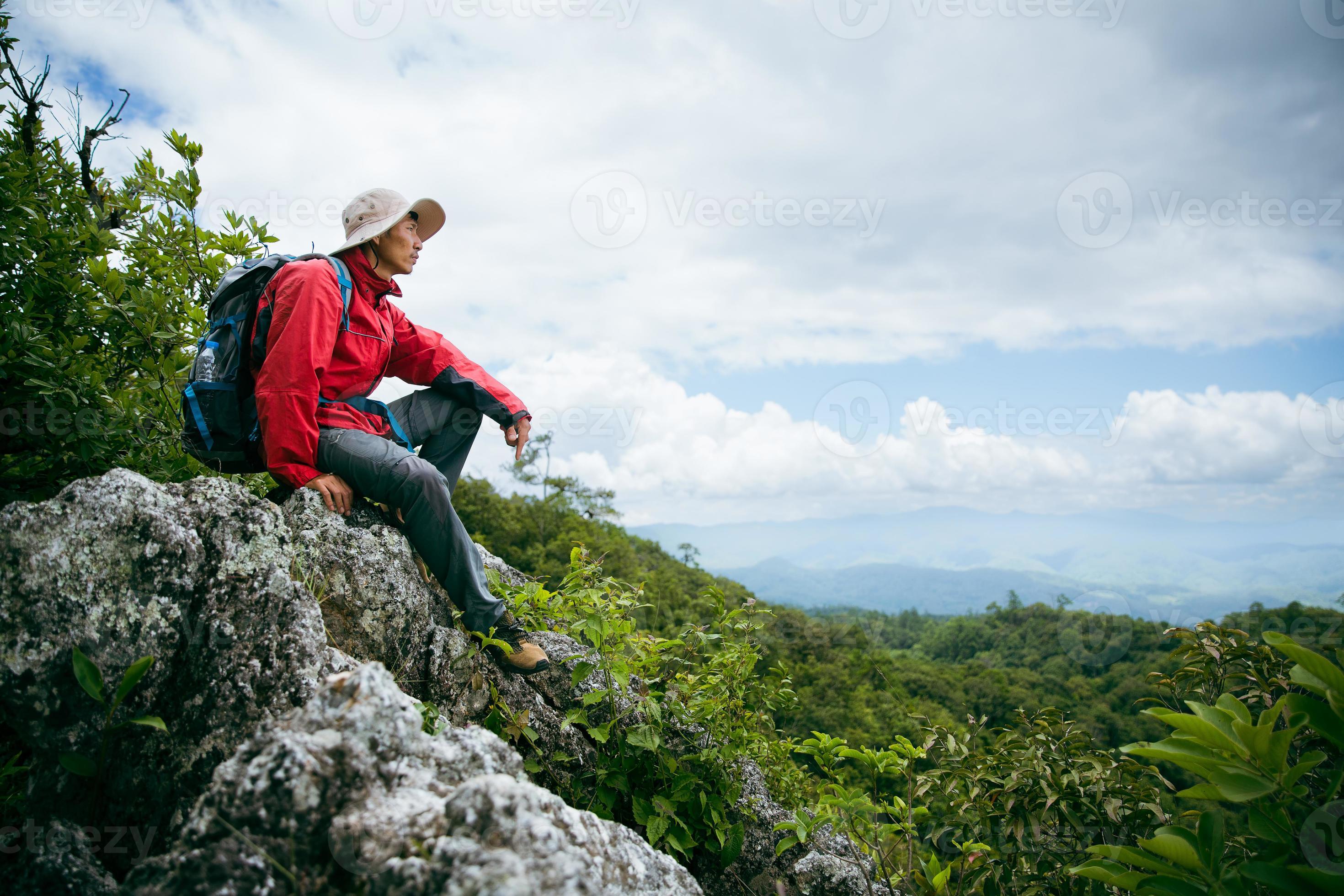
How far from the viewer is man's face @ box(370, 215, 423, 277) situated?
14.5 feet

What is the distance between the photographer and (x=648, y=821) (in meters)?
3.61

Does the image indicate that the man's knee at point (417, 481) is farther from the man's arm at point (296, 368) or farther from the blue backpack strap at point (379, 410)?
the man's arm at point (296, 368)

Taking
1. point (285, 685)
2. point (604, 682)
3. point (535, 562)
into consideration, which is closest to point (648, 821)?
point (604, 682)

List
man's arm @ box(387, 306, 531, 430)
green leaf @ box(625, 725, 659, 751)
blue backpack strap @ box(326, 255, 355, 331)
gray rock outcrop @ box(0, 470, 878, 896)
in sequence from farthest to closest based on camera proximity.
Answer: man's arm @ box(387, 306, 531, 430) < blue backpack strap @ box(326, 255, 355, 331) < green leaf @ box(625, 725, 659, 751) < gray rock outcrop @ box(0, 470, 878, 896)

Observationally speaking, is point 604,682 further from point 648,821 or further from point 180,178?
point 180,178

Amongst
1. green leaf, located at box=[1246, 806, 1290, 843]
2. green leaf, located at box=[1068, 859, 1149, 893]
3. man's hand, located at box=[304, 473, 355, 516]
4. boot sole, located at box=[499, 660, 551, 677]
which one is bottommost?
boot sole, located at box=[499, 660, 551, 677]

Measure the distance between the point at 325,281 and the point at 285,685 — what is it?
7.71 feet

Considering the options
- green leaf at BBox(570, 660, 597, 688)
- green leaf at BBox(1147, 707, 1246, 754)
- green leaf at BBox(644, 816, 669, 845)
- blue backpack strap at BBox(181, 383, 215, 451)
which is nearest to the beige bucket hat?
blue backpack strap at BBox(181, 383, 215, 451)

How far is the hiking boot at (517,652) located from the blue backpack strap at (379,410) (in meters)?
1.24

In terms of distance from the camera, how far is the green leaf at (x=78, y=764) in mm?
2479

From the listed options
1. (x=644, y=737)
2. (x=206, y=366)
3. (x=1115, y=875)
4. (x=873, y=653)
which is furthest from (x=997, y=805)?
(x=873, y=653)

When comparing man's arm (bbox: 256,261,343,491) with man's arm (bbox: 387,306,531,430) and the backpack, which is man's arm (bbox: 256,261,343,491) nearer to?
the backpack

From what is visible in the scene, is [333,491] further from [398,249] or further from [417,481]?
[398,249]

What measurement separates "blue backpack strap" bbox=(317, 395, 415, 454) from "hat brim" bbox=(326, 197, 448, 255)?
3.06 ft
